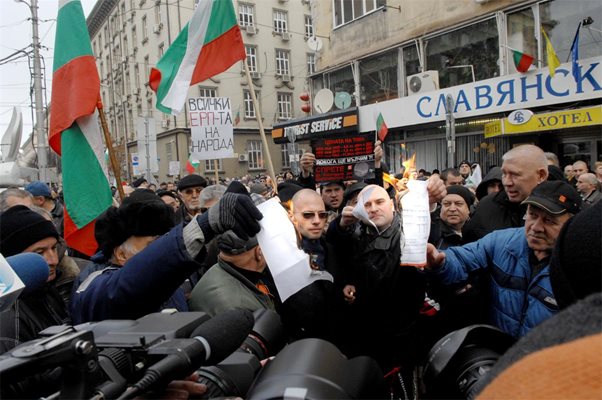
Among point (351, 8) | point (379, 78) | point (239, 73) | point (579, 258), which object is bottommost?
point (579, 258)

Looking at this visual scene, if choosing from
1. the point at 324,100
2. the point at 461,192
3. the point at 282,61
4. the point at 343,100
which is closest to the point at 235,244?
the point at 461,192

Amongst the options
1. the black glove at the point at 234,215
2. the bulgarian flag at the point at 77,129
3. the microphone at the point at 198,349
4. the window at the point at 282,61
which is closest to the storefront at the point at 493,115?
the bulgarian flag at the point at 77,129

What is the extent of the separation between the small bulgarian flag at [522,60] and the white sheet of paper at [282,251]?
Result: 10.6 meters

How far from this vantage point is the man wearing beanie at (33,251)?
2.06 m

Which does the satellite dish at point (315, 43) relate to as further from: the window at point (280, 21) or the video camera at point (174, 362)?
the video camera at point (174, 362)

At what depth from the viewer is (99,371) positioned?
900mm

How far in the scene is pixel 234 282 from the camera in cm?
248

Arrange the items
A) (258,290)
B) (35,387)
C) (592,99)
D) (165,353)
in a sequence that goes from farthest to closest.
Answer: (592,99) → (258,290) → (165,353) → (35,387)

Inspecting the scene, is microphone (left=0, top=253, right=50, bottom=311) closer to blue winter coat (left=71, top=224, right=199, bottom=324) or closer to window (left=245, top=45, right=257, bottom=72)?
blue winter coat (left=71, top=224, right=199, bottom=324)

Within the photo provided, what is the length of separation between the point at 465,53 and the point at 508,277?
12.2 m

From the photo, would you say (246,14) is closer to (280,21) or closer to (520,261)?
(280,21)

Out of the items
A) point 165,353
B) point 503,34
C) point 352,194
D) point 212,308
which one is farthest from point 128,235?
point 503,34

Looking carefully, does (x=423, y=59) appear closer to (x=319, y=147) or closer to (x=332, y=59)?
(x=332, y=59)

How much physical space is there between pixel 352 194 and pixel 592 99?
884 centimetres
